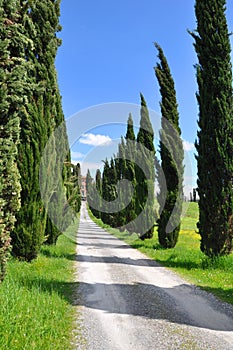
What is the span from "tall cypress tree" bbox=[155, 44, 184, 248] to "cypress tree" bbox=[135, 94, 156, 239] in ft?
11.7

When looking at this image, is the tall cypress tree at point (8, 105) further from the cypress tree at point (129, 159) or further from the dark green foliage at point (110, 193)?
the dark green foliage at point (110, 193)

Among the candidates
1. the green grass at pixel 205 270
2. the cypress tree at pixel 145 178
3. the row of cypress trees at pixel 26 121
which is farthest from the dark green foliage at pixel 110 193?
the green grass at pixel 205 270

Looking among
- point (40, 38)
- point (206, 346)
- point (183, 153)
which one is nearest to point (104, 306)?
point (206, 346)

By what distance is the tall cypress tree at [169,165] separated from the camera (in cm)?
1703

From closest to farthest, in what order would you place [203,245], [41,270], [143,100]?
[41,270]
[203,245]
[143,100]

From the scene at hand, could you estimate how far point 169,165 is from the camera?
17.6m

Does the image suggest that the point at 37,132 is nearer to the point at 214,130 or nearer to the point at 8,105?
the point at 8,105

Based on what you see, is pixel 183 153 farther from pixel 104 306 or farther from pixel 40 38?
pixel 104 306

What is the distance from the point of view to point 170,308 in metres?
6.73

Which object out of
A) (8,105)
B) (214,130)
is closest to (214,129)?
(214,130)

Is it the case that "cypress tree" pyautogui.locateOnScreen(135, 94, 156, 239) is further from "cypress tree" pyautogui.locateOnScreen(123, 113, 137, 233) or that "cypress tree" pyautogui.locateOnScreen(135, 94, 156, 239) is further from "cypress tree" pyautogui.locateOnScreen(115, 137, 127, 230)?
"cypress tree" pyautogui.locateOnScreen(115, 137, 127, 230)

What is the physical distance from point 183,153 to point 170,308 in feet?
39.4

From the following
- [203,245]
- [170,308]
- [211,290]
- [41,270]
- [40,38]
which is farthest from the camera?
[40,38]

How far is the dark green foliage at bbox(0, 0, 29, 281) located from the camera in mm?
6380
